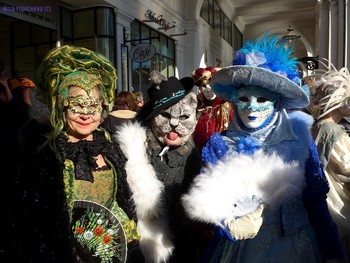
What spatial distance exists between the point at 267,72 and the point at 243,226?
759mm

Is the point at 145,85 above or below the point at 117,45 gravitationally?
below

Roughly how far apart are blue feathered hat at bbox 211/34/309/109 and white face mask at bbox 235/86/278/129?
38mm

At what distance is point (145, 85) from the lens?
11.1m

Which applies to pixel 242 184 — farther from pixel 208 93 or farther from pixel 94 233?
pixel 208 93

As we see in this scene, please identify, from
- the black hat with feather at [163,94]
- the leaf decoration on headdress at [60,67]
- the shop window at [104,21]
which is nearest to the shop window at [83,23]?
the shop window at [104,21]

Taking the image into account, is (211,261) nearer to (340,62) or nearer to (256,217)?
(256,217)

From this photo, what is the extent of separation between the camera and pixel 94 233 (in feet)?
5.48

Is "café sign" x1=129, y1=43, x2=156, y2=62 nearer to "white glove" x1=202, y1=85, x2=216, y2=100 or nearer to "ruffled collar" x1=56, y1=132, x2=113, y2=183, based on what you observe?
"white glove" x1=202, y1=85, x2=216, y2=100

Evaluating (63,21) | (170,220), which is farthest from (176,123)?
(63,21)

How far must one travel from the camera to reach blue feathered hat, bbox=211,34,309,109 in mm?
1689

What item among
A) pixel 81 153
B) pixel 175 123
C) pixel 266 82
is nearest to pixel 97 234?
pixel 81 153

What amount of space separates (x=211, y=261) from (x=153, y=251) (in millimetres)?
400

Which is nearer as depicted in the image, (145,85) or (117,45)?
(117,45)

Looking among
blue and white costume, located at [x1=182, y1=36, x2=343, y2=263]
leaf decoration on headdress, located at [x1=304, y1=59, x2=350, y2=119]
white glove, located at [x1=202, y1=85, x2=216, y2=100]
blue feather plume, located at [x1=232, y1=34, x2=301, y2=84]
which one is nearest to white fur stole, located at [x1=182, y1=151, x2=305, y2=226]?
blue and white costume, located at [x1=182, y1=36, x2=343, y2=263]
